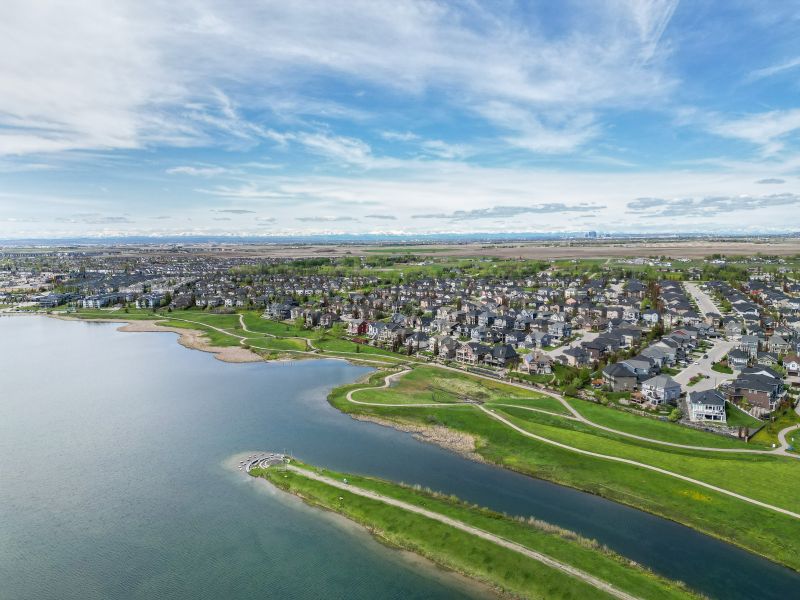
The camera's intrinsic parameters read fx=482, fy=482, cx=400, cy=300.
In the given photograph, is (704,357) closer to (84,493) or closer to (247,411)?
(247,411)

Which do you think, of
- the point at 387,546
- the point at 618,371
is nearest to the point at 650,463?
the point at 618,371

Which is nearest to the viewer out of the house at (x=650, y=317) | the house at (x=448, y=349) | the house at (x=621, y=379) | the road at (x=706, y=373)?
the road at (x=706, y=373)

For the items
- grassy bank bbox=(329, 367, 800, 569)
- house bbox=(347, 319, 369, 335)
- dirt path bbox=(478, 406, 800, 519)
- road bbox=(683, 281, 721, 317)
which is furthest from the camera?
road bbox=(683, 281, 721, 317)

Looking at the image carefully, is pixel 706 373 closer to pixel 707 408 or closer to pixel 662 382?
pixel 662 382

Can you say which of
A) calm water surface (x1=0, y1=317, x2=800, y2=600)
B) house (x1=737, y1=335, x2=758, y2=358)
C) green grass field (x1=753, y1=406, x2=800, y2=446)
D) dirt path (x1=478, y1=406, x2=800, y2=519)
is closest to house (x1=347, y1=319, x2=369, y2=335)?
calm water surface (x1=0, y1=317, x2=800, y2=600)

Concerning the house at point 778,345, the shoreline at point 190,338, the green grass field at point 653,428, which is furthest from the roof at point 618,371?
the shoreline at point 190,338

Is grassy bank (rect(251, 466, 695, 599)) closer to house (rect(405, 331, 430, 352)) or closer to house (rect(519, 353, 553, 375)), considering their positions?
house (rect(519, 353, 553, 375))

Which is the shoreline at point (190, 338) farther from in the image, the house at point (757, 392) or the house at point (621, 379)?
the house at point (757, 392)
